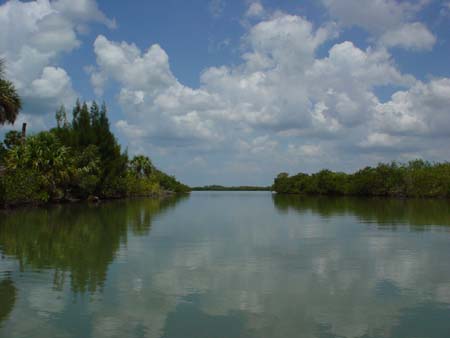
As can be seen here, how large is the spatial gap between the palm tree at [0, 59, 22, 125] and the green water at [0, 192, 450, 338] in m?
13.2

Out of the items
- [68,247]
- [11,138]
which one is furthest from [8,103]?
[11,138]

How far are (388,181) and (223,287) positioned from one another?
84.0 metres

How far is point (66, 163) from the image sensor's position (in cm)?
4650

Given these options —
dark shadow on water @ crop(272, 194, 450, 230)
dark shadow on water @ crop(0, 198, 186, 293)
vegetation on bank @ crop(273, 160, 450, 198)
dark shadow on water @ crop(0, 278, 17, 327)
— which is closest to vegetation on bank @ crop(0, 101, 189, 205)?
dark shadow on water @ crop(0, 198, 186, 293)

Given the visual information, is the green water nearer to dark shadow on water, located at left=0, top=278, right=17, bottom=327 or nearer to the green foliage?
dark shadow on water, located at left=0, top=278, right=17, bottom=327

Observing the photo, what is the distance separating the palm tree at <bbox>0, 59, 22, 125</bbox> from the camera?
28.7 metres

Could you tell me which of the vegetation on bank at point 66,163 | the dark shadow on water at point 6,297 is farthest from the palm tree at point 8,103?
the dark shadow on water at point 6,297

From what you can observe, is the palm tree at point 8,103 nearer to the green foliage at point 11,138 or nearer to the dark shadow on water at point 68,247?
the dark shadow on water at point 68,247

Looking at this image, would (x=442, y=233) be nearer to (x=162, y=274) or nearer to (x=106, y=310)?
(x=162, y=274)

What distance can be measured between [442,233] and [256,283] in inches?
559

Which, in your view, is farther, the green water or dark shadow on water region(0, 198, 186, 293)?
dark shadow on water region(0, 198, 186, 293)

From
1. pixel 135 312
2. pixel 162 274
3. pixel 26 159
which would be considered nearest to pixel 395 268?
pixel 162 274

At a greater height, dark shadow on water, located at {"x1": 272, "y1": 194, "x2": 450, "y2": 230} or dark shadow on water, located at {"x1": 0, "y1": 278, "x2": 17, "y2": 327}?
dark shadow on water, located at {"x1": 272, "y1": 194, "x2": 450, "y2": 230}

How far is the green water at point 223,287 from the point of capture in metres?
7.48
